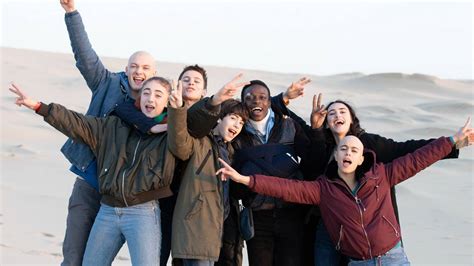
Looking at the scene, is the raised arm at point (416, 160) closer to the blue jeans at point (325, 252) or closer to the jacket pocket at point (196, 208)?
the blue jeans at point (325, 252)

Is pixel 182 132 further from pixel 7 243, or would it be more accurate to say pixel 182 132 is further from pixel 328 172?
pixel 7 243

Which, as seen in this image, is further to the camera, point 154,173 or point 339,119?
point 339,119

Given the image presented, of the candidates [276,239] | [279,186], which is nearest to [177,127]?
[279,186]

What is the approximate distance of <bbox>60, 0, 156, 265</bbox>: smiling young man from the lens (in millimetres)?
5629

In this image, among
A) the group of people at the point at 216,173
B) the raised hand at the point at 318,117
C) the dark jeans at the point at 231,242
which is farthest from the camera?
the raised hand at the point at 318,117

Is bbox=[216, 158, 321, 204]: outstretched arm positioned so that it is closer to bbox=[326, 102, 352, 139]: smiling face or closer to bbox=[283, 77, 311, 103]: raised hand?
bbox=[326, 102, 352, 139]: smiling face

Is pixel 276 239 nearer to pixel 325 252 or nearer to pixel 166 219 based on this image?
pixel 325 252

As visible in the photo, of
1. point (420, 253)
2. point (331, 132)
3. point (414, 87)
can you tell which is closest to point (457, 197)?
point (420, 253)

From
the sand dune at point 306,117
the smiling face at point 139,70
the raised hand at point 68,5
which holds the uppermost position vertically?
the raised hand at point 68,5

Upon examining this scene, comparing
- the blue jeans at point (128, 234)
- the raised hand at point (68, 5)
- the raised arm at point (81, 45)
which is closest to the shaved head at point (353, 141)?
the blue jeans at point (128, 234)

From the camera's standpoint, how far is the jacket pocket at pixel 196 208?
545 centimetres

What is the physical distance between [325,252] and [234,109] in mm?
1253

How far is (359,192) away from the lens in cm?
565

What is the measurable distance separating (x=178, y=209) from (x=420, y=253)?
246 inches
